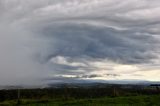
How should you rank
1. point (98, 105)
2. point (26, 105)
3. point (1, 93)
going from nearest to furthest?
point (98, 105) → point (26, 105) → point (1, 93)

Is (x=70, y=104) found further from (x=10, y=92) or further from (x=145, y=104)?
(x=10, y=92)

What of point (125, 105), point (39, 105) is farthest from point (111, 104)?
point (39, 105)

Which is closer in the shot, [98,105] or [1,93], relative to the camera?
[98,105]

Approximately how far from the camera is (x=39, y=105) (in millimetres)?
37281

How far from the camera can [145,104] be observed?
121ft

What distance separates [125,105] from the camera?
36.3 meters

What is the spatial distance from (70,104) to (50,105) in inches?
83.1

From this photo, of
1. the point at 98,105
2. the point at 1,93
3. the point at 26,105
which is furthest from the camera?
the point at 1,93

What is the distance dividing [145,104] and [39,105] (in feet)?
34.0

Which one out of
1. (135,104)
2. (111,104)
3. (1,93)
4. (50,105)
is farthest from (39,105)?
(1,93)

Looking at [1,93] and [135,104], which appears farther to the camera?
[1,93]

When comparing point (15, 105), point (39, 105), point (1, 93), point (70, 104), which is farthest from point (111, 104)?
point (1, 93)

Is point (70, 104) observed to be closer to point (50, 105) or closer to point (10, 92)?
point (50, 105)

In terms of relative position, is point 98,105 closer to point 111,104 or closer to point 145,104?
point 111,104
